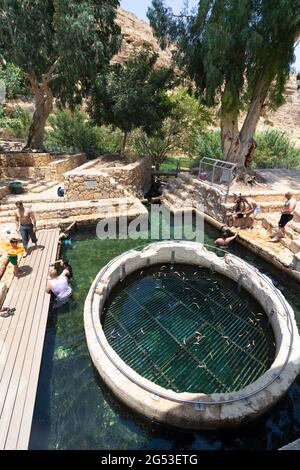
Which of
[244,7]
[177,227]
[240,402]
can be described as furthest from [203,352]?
[244,7]

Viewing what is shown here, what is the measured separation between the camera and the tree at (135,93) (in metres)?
16.2

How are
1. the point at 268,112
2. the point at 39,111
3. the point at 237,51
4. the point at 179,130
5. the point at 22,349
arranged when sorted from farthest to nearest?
1. the point at 268,112
2. the point at 179,130
3. the point at 39,111
4. the point at 237,51
5. the point at 22,349

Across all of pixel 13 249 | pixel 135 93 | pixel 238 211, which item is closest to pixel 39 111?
pixel 135 93

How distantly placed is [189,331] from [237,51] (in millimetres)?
13458

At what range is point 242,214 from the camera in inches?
435

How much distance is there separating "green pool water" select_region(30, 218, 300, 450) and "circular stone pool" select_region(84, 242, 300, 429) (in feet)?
0.91

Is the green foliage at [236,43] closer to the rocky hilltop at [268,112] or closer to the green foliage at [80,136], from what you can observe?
the green foliage at [80,136]

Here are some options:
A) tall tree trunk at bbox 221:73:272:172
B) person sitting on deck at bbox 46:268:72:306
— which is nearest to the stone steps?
person sitting on deck at bbox 46:268:72:306

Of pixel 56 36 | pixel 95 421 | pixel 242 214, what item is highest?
pixel 56 36

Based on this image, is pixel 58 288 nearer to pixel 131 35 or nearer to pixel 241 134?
pixel 241 134

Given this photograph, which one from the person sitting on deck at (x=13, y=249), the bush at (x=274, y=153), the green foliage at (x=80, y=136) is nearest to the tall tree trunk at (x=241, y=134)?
the bush at (x=274, y=153)

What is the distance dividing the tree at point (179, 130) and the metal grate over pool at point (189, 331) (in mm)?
13798

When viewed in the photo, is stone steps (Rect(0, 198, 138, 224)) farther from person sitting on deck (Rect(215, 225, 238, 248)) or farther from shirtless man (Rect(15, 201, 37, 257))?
person sitting on deck (Rect(215, 225, 238, 248))

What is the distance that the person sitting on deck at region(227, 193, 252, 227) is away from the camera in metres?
11.1
